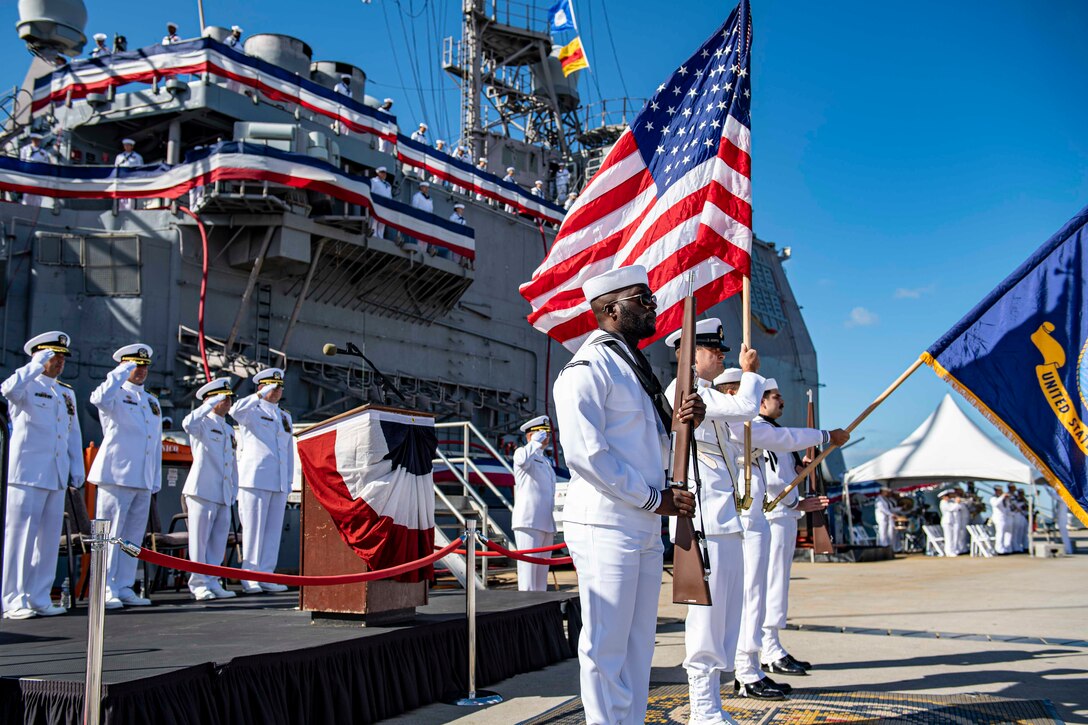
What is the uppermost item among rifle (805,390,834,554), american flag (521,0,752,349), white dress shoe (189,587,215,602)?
american flag (521,0,752,349)

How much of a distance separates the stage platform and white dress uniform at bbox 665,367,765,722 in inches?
62.8

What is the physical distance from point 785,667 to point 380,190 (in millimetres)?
13106

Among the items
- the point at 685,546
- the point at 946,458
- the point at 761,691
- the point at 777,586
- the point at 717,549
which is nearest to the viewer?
the point at 685,546

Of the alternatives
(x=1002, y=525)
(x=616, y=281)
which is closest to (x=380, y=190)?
(x=616, y=281)

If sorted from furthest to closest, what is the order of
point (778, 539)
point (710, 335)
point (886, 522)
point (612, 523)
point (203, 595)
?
point (886, 522)
point (203, 595)
point (778, 539)
point (710, 335)
point (612, 523)

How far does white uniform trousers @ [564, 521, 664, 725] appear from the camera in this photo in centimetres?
316

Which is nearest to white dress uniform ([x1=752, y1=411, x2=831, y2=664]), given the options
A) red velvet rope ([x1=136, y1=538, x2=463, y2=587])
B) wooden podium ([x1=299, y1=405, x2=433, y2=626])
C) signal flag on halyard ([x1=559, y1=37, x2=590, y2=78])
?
red velvet rope ([x1=136, y1=538, x2=463, y2=587])

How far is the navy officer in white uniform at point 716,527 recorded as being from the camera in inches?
160

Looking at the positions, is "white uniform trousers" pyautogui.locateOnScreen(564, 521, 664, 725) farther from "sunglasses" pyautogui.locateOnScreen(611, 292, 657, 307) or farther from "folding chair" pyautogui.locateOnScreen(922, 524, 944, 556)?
"folding chair" pyautogui.locateOnScreen(922, 524, 944, 556)

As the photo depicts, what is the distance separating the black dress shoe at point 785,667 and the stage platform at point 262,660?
1552 mm

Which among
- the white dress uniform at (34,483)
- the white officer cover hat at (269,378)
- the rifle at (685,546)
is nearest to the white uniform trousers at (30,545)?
the white dress uniform at (34,483)

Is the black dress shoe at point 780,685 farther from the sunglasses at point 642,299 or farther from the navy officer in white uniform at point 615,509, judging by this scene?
the sunglasses at point 642,299

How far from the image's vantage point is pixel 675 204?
18.5 feet

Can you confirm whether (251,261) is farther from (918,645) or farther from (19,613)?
(918,645)
